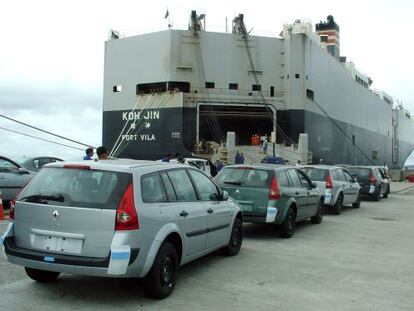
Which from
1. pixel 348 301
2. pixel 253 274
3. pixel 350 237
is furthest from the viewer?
pixel 350 237

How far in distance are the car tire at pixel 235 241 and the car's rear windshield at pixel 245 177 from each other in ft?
5.61

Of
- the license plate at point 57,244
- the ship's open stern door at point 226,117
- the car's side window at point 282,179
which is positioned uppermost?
the ship's open stern door at point 226,117

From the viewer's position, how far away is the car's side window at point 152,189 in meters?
5.27

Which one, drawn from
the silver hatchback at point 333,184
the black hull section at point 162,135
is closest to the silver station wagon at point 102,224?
the silver hatchback at point 333,184

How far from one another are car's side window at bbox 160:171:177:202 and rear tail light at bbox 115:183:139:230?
747 millimetres

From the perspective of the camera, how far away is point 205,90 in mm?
30516

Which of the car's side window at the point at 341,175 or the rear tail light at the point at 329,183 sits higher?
the car's side window at the point at 341,175

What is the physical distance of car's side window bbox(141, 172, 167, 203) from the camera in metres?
5.27

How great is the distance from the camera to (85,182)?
518 centimetres

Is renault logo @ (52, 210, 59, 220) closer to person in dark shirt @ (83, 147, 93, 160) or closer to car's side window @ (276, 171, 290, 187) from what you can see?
car's side window @ (276, 171, 290, 187)

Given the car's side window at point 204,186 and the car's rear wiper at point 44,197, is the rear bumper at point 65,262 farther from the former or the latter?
the car's side window at point 204,186

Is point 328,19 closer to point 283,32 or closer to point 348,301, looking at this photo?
point 283,32

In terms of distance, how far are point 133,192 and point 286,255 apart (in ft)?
11.9

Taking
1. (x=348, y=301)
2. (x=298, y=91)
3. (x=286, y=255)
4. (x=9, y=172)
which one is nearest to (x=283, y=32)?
(x=298, y=91)
